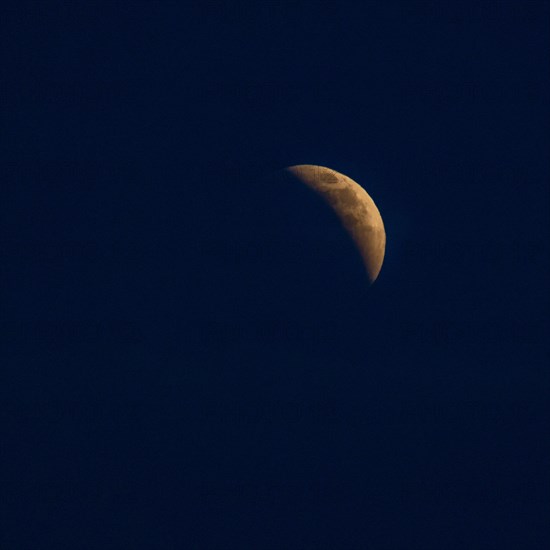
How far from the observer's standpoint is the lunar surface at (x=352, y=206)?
31.4ft

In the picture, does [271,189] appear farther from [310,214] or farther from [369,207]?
[369,207]

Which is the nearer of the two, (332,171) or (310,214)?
(310,214)

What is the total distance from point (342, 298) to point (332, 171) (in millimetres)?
2127

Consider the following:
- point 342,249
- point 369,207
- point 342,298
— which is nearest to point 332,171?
point 369,207

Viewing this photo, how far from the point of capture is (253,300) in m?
9.70

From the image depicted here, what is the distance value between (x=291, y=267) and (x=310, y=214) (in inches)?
33.9

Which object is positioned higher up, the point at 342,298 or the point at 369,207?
the point at 369,207

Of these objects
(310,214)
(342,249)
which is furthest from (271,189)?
(342,249)

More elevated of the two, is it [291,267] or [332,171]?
[332,171]

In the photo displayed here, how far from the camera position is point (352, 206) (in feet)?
31.8

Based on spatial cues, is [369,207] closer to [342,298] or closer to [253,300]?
[342,298]

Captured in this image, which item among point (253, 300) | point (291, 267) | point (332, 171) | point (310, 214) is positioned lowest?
point (253, 300)

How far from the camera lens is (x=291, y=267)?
934 cm

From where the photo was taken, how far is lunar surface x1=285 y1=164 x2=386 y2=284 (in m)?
9.57
